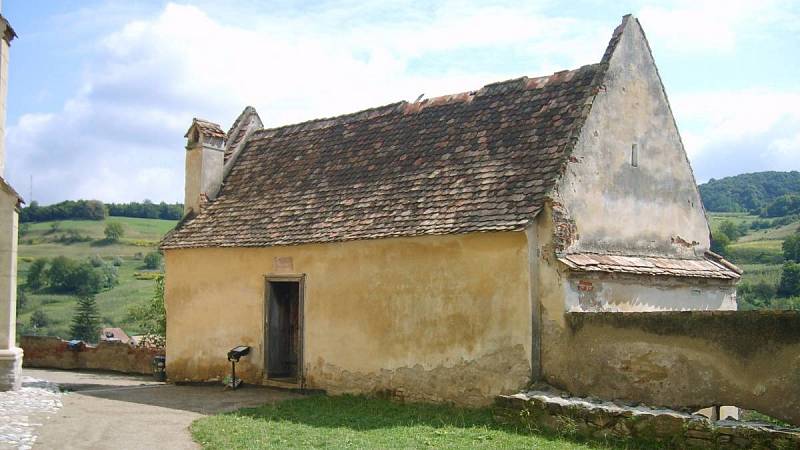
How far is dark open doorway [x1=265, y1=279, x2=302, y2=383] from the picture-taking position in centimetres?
1633

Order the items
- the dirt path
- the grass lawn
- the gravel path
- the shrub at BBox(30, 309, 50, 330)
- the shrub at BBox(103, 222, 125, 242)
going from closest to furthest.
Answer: the grass lawn → the gravel path → the dirt path → the shrub at BBox(30, 309, 50, 330) → the shrub at BBox(103, 222, 125, 242)

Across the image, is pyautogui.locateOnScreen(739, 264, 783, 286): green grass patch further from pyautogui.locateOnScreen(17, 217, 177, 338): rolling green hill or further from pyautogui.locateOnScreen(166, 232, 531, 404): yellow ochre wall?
pyautogui.locateOnScreen(17, 217, 177, 338): rolling green hill

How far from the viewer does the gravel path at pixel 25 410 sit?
10.2m

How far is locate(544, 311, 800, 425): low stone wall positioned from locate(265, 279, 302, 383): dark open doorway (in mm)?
6496

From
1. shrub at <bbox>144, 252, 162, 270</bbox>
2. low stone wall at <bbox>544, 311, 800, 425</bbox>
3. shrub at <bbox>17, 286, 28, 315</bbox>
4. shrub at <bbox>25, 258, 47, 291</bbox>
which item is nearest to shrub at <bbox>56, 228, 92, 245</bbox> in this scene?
shrub at <bbox>144, 252, 162, 270</bbox>

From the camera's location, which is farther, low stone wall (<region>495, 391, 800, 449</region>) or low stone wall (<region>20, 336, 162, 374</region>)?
low stone wall (<region>20, 336, 162, 374</region>)

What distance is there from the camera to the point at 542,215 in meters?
12.1

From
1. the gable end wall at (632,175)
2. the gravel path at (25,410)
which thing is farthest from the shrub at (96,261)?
the gable end wall at (632,175)

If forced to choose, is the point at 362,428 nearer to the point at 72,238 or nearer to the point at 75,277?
the point at 75,277

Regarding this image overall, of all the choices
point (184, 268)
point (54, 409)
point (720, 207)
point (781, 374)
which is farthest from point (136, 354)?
point (720, 207)

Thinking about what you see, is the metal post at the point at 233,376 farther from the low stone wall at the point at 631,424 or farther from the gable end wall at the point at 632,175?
the gable end wall at the point at 632,175

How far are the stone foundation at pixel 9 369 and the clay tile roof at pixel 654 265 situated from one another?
10.1 metres

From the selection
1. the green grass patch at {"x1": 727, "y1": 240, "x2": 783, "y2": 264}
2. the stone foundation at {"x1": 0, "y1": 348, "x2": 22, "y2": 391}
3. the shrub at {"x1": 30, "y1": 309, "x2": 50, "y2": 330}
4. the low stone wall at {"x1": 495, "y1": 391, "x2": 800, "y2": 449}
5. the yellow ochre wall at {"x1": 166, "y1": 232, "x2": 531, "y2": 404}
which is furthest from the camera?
the shrub at {"x1": 30, "y1": 309, "x2": 50, "y2": 330}

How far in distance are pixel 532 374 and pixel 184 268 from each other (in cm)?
972
